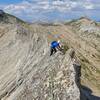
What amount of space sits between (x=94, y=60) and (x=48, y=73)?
84800 mm

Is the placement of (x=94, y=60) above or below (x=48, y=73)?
below

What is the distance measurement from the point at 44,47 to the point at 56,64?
25.7 ft

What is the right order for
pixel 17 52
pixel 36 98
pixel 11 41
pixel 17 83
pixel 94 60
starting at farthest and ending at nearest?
pixel 94 60 < pixel 11 41 < pixel 17 52 < pixel 17 83 < pixel 36 98

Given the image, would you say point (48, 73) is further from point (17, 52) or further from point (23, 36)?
point (23, 36)

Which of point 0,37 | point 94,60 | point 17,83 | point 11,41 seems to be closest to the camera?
point 17,83

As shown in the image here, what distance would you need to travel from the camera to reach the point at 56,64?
98.5ft

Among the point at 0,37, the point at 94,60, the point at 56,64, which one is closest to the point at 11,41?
the point at 0,37

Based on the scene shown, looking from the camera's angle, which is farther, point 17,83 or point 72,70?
point 17,83

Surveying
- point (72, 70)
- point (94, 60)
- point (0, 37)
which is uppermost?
point (72, 70)

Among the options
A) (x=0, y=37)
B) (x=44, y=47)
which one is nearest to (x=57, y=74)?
(x=44, y=47)

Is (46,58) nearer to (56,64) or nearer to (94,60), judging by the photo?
(56,64)

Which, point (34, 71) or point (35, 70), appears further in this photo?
point (35, 70)

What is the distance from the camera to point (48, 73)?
29.6m

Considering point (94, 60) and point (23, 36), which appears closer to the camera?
point (23, 36)
